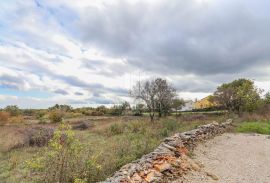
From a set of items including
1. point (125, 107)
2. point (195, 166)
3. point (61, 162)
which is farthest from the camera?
point (125, 107)

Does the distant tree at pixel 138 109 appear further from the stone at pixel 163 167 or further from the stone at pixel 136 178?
the stone at pixel 136 178

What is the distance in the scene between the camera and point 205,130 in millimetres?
15117

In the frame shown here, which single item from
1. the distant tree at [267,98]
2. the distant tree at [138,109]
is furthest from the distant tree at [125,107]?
the distant tree at [267,98]

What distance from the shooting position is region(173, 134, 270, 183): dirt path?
27.7ft

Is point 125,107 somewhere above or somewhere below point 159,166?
above

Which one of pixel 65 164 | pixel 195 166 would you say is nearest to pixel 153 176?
pixel 65 164

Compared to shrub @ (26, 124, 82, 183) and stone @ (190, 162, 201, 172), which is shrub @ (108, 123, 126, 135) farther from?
shrub @ (26, 124, 82, 183)

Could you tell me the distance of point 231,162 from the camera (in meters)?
10.5

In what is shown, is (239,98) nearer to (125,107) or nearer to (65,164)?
(125,107)

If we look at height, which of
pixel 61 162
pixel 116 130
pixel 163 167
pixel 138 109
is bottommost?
pixel 163 167

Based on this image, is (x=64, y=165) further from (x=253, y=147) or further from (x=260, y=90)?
(x=260, y=90)

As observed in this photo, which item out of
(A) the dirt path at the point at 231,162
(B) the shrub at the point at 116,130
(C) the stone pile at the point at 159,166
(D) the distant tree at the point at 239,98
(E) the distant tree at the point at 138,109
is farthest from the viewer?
(E) the distant tree at the point at 138,109

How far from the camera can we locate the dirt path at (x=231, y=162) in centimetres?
845

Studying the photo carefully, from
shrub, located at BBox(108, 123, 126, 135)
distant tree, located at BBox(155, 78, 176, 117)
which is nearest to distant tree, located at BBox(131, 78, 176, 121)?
distant tree, located at BBox(155, 78, 176, 117)
